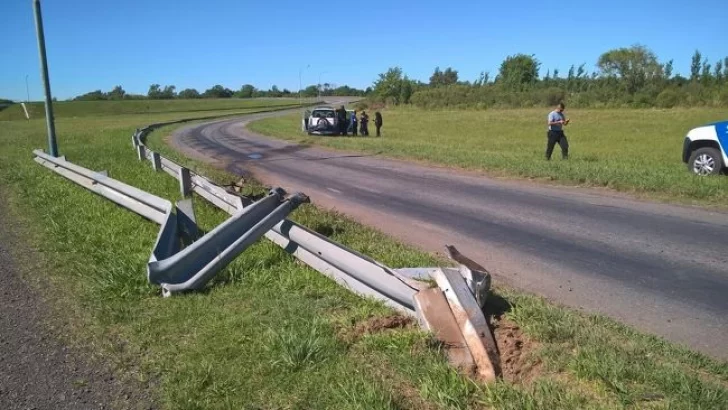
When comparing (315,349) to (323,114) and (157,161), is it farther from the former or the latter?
(323,114)

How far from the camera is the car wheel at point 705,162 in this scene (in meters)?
12.1

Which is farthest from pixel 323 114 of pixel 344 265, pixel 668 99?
pixel 668 99

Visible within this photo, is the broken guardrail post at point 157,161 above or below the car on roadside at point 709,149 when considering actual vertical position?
below

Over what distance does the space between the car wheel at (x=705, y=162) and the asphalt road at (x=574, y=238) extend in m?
3.45

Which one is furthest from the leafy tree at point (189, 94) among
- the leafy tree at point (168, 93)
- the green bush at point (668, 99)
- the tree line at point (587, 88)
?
the green bush at point (668, 99)

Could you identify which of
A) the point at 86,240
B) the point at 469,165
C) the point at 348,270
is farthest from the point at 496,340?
the point at 469,165

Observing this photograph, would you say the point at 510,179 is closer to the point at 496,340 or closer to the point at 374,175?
the point at 374,175

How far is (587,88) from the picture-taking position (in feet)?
239

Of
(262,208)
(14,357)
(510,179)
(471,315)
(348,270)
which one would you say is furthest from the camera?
(510,179)

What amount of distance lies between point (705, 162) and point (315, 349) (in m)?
12.1

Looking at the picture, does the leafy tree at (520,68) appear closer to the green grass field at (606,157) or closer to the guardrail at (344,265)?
the green grass field at (606,157)

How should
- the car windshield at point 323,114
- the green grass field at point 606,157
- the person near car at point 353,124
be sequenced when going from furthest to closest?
the person near car at point 353,124 → the car windshield at point 323,114 → the green grass field at point 606,157

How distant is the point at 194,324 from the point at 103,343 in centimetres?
63

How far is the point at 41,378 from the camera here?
11.5 feet
